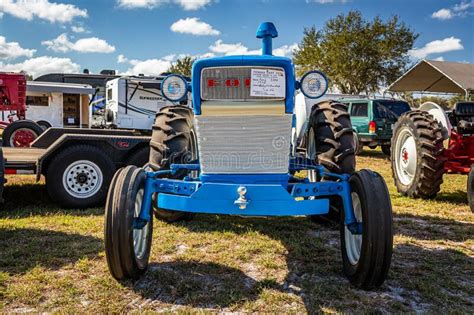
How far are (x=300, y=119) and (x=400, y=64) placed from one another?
112ft

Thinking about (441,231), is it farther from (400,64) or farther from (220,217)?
(400,64)

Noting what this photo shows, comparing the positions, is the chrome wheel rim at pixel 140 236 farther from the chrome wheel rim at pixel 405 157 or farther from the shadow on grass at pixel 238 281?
the chrome wheel rim at pixel 405 157

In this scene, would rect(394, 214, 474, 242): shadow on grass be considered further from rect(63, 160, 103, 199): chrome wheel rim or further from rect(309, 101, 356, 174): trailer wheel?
rect(63, 160, 103, 199): chrome wheel rim

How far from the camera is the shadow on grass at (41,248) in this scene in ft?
12.2

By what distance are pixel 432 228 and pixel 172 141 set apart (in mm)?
3195

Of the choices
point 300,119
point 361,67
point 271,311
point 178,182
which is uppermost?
point 361,67

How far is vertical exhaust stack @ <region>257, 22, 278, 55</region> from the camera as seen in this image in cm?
393

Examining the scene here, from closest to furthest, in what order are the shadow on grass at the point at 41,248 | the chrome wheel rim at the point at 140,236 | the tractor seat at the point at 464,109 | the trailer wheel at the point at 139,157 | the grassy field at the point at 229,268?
the grassy field at the point at 229,268, the chrome wheel rim at the point at 140,236, the shadow on grass at the point at 41,248, the trailer wheel at the point at 139,157, the tractor seat at the point at 464,109

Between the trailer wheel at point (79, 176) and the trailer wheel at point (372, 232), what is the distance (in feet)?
11.6

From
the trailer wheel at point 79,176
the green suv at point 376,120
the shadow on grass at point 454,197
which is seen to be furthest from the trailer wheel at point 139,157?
the green suv at point 376,120

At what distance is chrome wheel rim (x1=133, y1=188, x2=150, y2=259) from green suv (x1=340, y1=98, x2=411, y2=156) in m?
11.1

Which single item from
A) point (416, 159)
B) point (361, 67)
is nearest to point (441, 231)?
point (416, 159)

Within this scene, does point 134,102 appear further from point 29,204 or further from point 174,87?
point 174,87

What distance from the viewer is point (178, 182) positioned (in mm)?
3416
